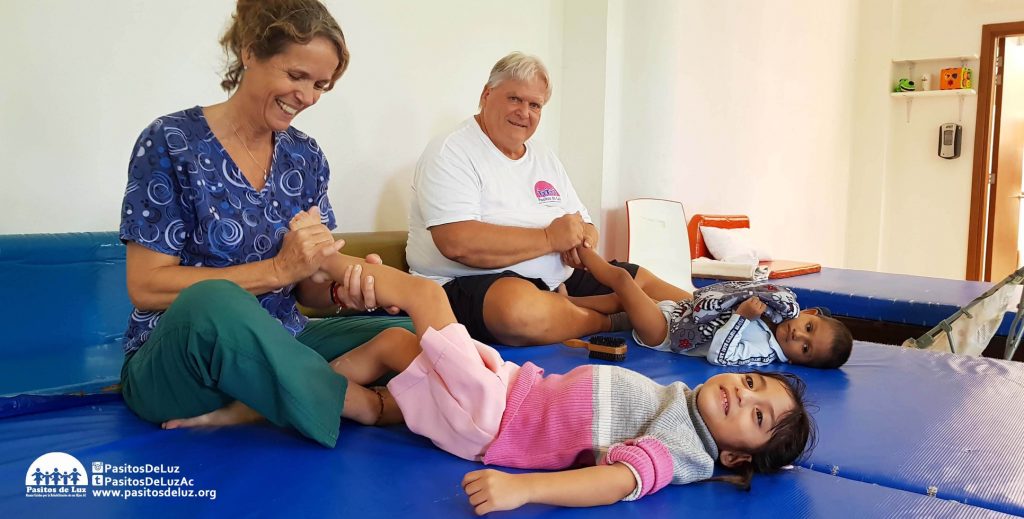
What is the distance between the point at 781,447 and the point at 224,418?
111 cm

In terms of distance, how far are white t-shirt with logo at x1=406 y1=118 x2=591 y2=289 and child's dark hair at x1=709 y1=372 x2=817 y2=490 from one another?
1.38 meters

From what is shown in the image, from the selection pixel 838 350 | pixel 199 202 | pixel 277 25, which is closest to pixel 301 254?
pixel 199 202

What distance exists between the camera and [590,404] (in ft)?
4.63

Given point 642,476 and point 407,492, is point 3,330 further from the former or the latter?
point 642,476

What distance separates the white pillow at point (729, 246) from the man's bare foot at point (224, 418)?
337 cm

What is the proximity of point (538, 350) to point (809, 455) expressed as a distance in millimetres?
1008

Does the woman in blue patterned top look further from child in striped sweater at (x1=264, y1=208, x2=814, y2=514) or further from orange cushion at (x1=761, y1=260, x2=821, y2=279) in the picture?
orange cushion at (x1=761, y1=260, x2=821, y2=279)

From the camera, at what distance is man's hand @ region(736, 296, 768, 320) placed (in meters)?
2.24

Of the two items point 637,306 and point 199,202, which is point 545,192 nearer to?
point 637,306

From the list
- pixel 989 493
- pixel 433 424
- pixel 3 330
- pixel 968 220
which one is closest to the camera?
pixel 989 493

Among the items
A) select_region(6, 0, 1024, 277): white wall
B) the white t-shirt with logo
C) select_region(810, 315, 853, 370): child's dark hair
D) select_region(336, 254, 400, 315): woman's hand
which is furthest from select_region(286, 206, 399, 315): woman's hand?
select_region(810, 315, 853, 370): child's dark hair

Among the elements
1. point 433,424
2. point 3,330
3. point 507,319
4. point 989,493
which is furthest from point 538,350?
point 3,330

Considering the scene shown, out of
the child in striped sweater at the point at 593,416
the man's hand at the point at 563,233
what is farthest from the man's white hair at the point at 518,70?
the child in striped sweater at the point at 593,416

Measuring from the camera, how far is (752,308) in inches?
88.4
